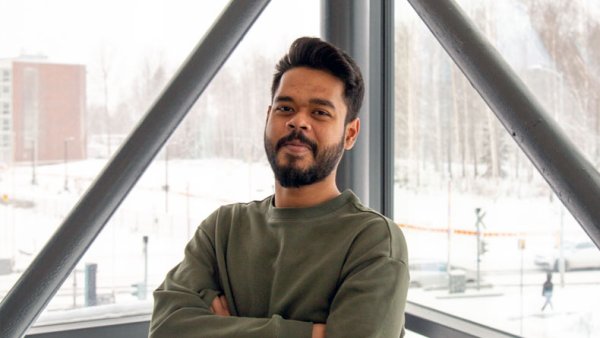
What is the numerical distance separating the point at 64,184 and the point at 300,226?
1212 millimetres

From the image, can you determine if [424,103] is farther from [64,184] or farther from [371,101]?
[64,184]

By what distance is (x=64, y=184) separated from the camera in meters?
2.68

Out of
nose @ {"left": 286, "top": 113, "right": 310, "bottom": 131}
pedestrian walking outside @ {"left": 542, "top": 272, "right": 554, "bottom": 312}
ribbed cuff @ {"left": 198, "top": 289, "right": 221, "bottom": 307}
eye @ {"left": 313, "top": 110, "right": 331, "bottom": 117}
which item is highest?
eye @ {"left": 313, "top": 110, "right": 331, "bottom": 117}

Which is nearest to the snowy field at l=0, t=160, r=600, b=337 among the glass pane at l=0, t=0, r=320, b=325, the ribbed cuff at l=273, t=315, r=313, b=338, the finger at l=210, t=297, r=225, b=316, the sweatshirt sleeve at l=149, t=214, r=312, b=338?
the glass pane at l=0, t=0, r=320, b=325

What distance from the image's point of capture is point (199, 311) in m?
1.78

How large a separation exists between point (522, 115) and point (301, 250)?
24.9 inches

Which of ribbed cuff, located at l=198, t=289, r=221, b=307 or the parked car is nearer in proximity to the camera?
ribbed cuff, located at l=198, t=289, r=221, b=307

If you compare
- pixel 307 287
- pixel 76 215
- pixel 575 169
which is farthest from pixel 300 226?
pixel 575 169

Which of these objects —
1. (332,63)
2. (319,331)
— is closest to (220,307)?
(319,331)

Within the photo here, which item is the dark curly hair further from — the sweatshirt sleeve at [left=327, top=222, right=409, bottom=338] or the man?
the sweatshirt sleeve at [left=327, top=222, right=409, bottom=338]

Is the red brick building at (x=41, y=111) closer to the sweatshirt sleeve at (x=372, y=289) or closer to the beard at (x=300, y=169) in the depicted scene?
the beard at (x=300, y=169)

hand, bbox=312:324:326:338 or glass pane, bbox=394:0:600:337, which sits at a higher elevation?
glass pane, bbox=394:0:600:337

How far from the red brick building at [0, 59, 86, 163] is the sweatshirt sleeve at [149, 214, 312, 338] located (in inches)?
37.7

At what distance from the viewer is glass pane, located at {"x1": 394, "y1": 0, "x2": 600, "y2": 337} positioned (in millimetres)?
2107
